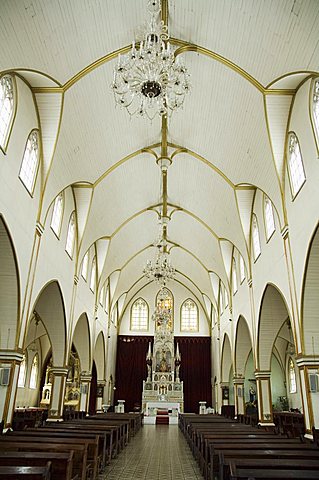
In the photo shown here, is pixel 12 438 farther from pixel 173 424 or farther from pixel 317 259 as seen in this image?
pixel 173 424

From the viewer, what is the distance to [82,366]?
25.5 metres

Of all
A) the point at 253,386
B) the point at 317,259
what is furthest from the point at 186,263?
the point at 317,259

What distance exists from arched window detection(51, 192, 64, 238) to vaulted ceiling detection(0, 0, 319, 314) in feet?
4.02

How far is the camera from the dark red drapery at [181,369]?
3659cm

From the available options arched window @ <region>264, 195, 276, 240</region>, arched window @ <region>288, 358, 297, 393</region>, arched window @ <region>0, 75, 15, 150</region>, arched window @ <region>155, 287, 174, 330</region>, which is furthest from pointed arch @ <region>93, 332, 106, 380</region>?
arched window @ <region>0, 75, 15, 150</region>

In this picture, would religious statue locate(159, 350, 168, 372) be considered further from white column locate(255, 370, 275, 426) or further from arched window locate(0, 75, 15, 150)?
arched window locate(0, 75, 15, 150)

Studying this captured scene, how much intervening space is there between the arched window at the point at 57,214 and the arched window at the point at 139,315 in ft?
76.5

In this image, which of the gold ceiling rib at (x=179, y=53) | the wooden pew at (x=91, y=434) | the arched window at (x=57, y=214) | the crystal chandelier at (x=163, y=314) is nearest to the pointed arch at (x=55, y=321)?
the arched window at (x=57, y=214)

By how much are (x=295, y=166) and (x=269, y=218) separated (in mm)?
3982

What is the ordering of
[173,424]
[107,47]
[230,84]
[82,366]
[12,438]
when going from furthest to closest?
[173,424] < [82,366] < [230,84] < [107,47] < [12,438]

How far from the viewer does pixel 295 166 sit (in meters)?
13.5

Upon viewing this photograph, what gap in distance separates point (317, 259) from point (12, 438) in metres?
9.37

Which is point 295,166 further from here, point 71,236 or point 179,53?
point 71,236

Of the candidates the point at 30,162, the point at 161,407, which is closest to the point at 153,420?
the point at 161,407
